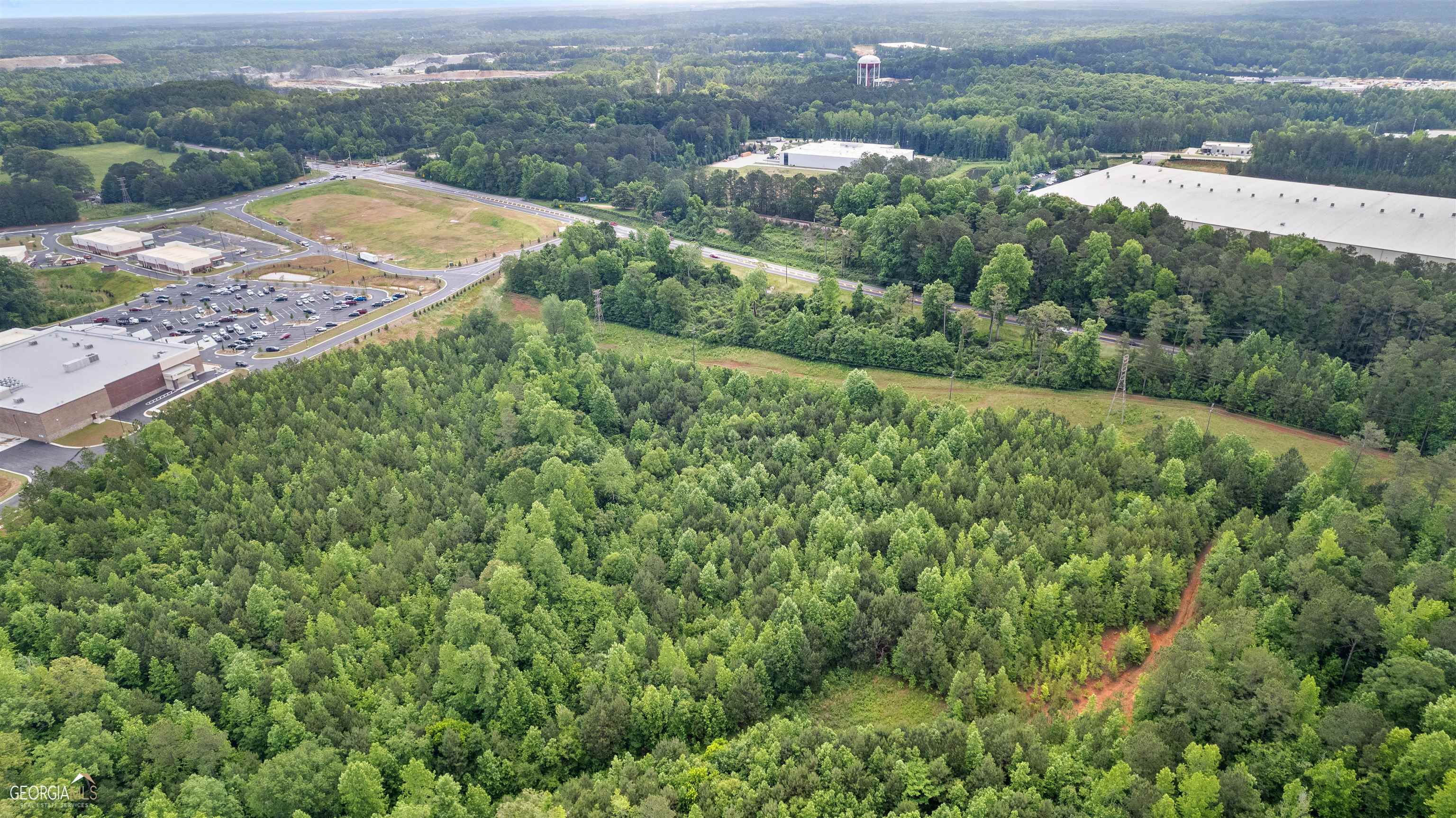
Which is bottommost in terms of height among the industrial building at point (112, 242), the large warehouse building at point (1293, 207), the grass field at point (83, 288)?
the grass field at point (83, 288)

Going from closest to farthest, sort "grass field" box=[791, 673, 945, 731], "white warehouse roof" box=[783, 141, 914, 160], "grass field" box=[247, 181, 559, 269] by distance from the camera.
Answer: "grass field" box=[791, 673, 945, 731] → "grass field" box=[247, 181, 559, 269] → "white warehouse roof" box=[783, 141, 914, 160]

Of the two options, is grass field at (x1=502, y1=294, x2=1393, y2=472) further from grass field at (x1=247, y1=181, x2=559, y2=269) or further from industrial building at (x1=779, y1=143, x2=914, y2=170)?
industrial building at (x1=779, y1=143, x2=914, y2=170)

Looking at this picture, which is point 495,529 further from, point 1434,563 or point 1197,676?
point 1434,563

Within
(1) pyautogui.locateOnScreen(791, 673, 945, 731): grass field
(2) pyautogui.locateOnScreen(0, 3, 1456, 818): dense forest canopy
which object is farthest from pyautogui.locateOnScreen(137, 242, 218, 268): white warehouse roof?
(1) pyautogui.locateOnScreen(791, 673, 945, 731): grass field

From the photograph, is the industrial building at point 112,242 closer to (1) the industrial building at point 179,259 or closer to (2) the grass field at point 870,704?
(1) the industrial building at point 179,259

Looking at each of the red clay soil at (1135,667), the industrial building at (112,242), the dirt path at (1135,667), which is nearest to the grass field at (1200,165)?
the dirt path at (1135,667)

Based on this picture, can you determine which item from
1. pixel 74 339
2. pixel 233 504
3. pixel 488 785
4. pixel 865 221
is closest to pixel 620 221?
pixel 865 221
